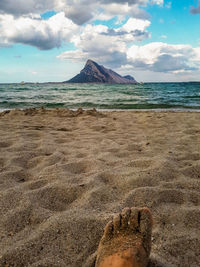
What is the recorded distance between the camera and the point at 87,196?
189 cm

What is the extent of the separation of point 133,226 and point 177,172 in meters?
1.37

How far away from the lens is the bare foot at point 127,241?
38.2 inches

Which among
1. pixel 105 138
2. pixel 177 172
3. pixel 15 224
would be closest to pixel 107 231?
pixel 15 224

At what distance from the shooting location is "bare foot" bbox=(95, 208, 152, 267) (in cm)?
97

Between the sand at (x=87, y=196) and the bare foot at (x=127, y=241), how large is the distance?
0.64 feet

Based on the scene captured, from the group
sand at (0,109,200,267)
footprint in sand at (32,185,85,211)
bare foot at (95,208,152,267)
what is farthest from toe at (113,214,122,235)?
footprint in sand at (32,185,85,211)

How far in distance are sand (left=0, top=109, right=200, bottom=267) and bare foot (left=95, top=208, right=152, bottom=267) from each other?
0.20 m

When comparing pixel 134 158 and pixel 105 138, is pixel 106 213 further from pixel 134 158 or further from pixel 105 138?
pixel 105 138

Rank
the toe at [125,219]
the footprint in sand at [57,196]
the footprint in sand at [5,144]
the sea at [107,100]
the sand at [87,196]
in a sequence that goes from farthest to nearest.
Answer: the sea at [107,100], the footprint in sand at [5,144], the footprint in sand at [57,196], the sand at [87,196], the toe at [125,219]

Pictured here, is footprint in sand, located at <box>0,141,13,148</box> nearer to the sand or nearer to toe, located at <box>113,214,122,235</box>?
the sand

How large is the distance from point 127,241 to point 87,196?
864 mm

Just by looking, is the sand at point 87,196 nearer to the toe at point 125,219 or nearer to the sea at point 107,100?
the toe at point 125,219

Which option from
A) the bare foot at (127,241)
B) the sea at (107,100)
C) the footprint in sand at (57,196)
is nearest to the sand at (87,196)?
the footprint in sand at (57,196)

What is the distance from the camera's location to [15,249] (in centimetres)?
130
